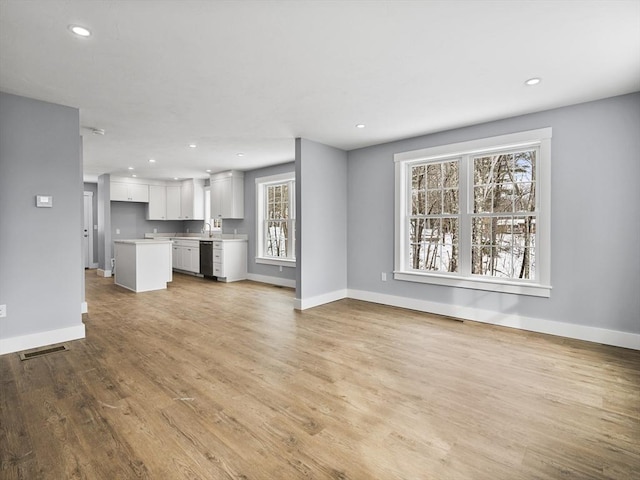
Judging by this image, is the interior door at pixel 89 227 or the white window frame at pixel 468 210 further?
the interior door at pixel 89 227

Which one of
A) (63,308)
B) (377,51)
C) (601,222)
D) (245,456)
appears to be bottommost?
(245,456)

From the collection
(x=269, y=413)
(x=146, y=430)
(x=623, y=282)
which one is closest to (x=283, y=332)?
(x=269, y=413)

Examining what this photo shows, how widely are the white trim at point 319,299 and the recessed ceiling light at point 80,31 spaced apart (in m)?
3.68

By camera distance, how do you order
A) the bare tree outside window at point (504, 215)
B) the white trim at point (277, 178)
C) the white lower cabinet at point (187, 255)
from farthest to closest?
the white lower cabinet at point (187, 255), the white trim at point (277, 178), the bare tree outside window at point (504, 215)

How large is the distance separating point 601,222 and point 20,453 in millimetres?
4924

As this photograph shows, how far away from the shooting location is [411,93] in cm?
326

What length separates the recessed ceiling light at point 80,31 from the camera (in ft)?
7.12

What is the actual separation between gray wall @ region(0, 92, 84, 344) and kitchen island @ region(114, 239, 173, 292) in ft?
8.79

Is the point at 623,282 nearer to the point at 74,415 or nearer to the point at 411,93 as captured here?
the point at 411,93

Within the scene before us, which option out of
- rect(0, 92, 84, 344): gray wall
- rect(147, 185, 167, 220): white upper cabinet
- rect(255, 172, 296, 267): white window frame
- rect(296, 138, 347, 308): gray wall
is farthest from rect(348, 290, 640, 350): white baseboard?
rect(147, 185, 167, 220): white upper cabinet

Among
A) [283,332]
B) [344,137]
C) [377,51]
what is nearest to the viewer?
[377,51]

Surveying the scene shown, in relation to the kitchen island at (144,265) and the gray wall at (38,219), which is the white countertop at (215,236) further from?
the gray wall at (38,219)

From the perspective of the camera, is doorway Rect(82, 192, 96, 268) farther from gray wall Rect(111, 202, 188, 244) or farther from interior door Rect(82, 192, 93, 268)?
gray wall Rect(111, 202, 188, 244)

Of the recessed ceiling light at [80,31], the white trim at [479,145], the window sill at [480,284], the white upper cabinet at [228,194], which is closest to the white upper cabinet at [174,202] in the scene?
the white upper cabinet at [228,194]
